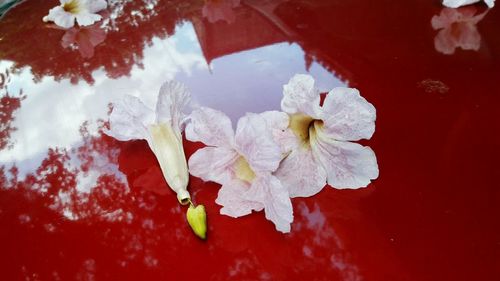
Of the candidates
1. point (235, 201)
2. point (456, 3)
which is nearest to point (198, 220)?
point (235, 201)

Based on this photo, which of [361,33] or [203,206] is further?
[361,33]

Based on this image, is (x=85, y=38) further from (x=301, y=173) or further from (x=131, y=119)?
(x=301, y=173)

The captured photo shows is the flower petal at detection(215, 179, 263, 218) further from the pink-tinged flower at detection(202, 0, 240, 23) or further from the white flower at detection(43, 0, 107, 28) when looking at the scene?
the white flower at detection(43, 0, 107, 28)

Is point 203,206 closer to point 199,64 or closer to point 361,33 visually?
point 199,64

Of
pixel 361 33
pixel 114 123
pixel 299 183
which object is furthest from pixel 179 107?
pixel 361 33

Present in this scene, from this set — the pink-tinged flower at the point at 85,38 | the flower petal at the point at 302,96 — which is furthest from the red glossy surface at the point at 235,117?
the flower petal at the point at 302,96

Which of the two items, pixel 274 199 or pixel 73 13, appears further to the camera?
pixel 73 13

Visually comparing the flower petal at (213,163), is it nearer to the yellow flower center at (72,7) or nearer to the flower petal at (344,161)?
the flower petal at (344,161)
